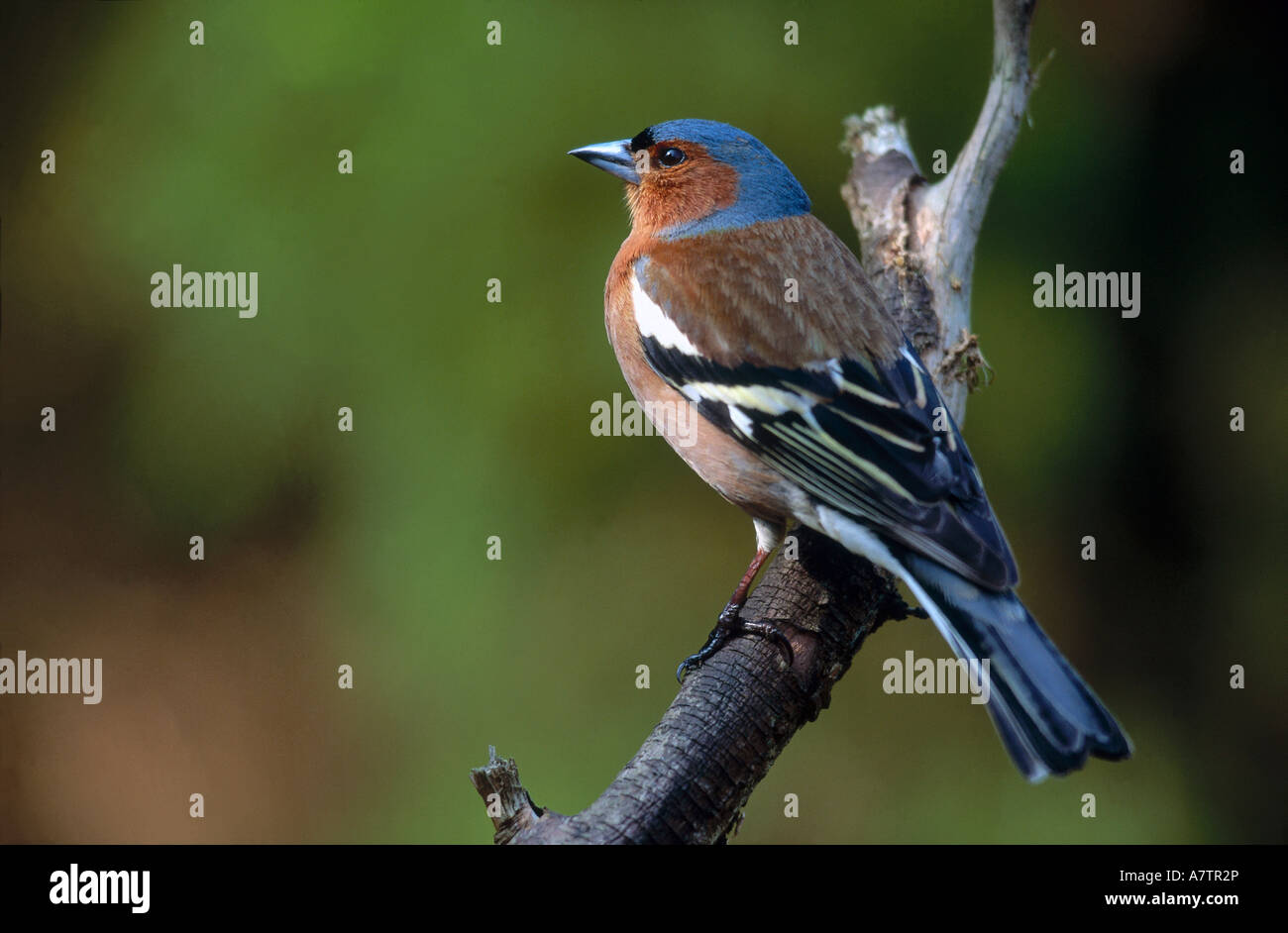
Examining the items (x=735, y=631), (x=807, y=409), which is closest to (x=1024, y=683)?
(x=735, y=631)

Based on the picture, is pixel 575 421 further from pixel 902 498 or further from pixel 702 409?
pixel 902 498

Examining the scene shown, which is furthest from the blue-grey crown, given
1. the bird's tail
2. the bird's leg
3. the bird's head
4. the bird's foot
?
the bird's tail

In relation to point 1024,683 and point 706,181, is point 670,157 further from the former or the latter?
point 1024,683

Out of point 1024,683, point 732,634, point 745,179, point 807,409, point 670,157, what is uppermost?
point 670,157

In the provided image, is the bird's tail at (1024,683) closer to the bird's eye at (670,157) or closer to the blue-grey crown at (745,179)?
the blue-grey crown at (745,179)

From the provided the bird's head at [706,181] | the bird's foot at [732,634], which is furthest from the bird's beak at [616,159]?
the bird's foot at [732,634]

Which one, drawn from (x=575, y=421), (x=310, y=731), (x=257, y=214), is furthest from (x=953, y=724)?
(x=257, y=214)

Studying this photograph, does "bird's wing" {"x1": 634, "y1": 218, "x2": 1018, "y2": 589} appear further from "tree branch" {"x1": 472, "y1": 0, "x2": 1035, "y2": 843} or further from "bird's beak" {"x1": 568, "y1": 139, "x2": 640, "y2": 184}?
"bird's beak" {"x1": 568, "y1": 139, "x2": 640, "y2": 184}
